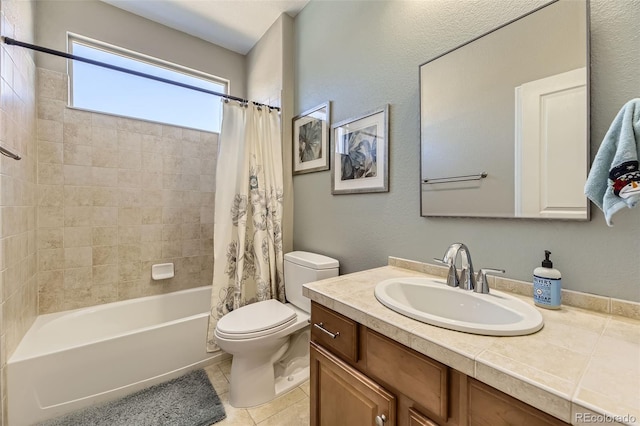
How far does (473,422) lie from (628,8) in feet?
4.15

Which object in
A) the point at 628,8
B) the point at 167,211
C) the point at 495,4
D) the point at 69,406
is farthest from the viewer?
the point at 167,211

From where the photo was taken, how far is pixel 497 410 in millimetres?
546

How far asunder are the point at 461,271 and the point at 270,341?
1.09 meters

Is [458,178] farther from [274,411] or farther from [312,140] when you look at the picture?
[274,411]

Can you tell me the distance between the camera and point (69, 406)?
4.74ft

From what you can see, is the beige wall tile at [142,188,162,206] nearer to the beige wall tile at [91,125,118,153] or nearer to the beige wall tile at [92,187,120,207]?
the beige wall tile at [92,187,120,207]

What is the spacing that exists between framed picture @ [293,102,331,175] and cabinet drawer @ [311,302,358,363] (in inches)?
A: 44.1

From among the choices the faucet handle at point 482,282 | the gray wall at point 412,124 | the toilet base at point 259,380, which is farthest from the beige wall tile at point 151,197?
the faucet handle at point 482,282

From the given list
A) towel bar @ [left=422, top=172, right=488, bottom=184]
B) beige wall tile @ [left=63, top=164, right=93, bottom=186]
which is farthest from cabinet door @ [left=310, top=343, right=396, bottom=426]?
beige wall tile @ [left=63, top=164, right=93, bottom=186]

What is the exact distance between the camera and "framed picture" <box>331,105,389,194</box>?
4.83 feet

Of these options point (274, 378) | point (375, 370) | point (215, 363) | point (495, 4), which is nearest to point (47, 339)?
point (215, 363)

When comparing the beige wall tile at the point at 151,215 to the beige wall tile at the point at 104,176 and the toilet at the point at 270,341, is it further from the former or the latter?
the toilet at the point at 270,341

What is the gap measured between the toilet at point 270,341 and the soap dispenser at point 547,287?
41.7 inches

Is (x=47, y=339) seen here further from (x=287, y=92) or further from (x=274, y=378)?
(x=287, y=92)
